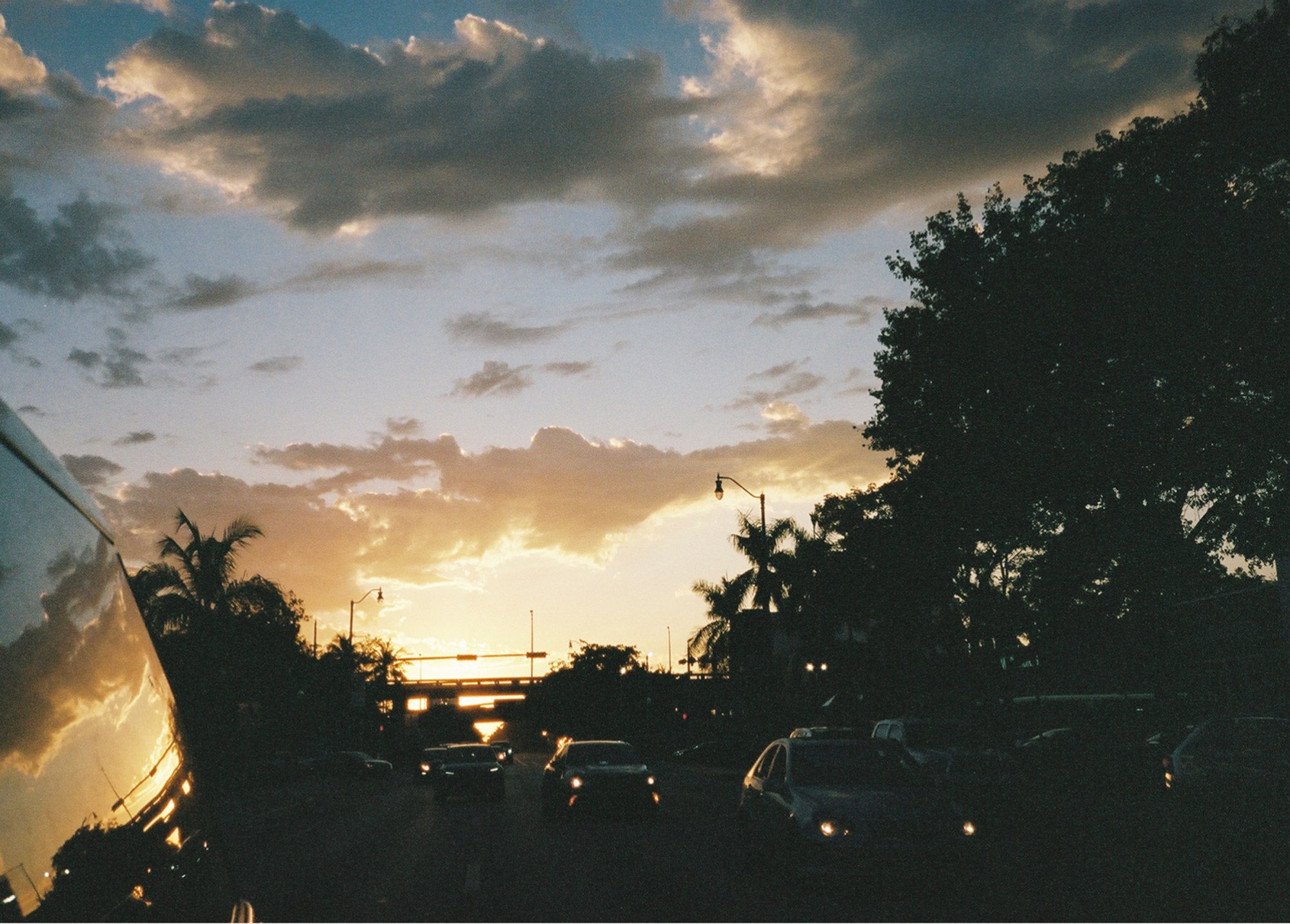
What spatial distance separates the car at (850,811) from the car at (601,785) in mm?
7551

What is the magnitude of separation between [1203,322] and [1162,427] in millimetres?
2872

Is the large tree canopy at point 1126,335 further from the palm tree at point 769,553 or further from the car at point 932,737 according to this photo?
the palm tree at point 769,553

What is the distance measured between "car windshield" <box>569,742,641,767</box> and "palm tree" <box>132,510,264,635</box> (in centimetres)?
2284

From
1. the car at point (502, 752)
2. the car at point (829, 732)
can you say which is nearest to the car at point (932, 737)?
the car at point (829, 732)

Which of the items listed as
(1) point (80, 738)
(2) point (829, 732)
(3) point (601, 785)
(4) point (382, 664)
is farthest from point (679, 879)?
(4) point (382, 664)

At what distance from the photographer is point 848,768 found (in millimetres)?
11500

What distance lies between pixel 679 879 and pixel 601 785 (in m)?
8.12

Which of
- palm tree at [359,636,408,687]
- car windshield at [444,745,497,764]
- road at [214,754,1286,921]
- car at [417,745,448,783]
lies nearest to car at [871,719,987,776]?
road at [214,754,1286,921]

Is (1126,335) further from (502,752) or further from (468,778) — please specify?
(502,752)

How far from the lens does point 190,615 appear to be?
39.3m

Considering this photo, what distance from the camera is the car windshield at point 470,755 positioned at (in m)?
29.8

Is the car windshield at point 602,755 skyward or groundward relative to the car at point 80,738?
groundward

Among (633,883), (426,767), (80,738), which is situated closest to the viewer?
(80,738)

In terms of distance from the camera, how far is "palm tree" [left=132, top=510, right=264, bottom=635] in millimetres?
38469
